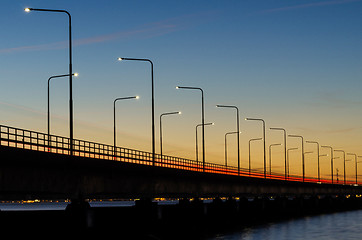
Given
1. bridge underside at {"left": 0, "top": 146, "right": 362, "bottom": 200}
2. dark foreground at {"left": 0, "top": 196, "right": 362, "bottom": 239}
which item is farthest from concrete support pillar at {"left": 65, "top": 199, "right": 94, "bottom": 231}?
bridge underside at {"left": 0, "top": 146, "right": 362, "bottom": 200}

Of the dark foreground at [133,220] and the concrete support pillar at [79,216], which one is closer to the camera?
the dark foreground at [133,220]

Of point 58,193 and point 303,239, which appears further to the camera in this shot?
point 303,239

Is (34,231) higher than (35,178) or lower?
lower

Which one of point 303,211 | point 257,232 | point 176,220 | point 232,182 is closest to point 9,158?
point 176,220

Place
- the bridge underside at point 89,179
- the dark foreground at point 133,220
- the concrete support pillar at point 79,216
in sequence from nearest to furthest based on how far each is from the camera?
the bridge underside at point 89,179, the dark foreground at point 133,220, the concrete support pillar at point 79,216

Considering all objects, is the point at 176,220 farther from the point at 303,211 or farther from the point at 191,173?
the point at 303,211

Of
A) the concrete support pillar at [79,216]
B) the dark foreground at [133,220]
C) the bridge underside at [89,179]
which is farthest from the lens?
the concrete support pillar at [79,216]

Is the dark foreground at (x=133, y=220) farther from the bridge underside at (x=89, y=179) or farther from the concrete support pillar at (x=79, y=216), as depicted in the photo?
the bridge underside at (x=89, y=179)

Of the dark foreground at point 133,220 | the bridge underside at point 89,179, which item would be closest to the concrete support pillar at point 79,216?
the dark foreground at point 133,220

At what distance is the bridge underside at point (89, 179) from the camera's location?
46000 millimetres

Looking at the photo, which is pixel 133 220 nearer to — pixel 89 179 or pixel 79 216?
pixel 89 179

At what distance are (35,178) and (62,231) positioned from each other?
7.09 m

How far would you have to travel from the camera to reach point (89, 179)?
58.2 m

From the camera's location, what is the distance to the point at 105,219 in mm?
59125
